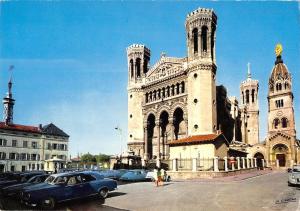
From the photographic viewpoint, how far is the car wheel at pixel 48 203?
1371 cm

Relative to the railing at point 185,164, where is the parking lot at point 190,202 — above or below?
below

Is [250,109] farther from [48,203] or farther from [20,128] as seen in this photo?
[48,203]

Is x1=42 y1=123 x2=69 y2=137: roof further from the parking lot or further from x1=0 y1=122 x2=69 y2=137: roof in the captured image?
the parking lot

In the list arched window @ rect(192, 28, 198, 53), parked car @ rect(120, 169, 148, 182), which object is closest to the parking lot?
parked car @ rect(120, 169, 148, 182)

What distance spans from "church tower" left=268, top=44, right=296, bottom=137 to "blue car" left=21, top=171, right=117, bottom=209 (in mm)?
61894

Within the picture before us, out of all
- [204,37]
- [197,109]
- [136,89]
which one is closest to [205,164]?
[197,109]

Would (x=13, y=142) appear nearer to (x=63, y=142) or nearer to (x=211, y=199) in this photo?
(x=63, y=142)

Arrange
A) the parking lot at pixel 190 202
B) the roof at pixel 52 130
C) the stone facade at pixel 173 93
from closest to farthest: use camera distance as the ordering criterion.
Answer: the parking lot at pixel 190 202 → the stone facade at pixel 173 93 → the roof at pixel 52 130

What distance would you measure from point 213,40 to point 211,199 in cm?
3454

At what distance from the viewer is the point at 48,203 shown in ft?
45.2

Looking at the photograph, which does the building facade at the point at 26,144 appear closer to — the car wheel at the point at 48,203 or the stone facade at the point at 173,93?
the stone facade at the point at 173,93

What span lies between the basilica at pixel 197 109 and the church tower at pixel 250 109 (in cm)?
24

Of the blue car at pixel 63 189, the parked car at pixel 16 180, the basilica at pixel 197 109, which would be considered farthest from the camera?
the basilica at pixel 197 109

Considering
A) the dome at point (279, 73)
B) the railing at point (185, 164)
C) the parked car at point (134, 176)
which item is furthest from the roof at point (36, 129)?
the dome at point (279, 73)
